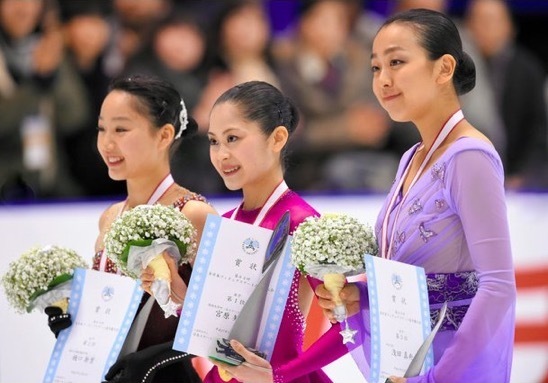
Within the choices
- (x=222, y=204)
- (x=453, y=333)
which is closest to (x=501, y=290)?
(x=453, y=333)

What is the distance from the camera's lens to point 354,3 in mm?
8469

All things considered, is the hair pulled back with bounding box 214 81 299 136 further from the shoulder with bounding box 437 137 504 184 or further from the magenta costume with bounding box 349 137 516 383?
the shoulder with bounding box 437 137 504 184

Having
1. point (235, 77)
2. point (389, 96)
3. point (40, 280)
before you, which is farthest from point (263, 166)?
point (235, 77)

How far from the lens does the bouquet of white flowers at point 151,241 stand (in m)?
3.34

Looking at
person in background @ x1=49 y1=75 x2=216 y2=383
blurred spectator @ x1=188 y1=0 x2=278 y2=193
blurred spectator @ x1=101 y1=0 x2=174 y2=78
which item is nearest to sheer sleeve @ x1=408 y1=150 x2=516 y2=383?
person in background @ x1=49 y1=75 x2=216 y2=383

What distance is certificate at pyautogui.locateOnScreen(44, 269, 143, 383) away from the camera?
141 inches

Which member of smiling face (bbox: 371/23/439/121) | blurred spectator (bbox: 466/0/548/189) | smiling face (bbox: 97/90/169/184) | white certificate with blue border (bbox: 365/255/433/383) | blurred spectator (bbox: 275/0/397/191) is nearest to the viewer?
white certificate with blue border (bbox: 365/255/433/383)

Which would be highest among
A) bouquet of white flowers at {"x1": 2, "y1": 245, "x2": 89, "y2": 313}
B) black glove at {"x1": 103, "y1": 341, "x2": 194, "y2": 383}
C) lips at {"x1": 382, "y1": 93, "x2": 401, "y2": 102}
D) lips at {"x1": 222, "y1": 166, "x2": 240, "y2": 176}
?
lips at {"x1": 382, "y1": 93, "x2": 401, "y2": 102}

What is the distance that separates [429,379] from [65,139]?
17.3 ft

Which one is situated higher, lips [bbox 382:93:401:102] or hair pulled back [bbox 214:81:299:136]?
hair pulled back [bbox 214:81:299:136]

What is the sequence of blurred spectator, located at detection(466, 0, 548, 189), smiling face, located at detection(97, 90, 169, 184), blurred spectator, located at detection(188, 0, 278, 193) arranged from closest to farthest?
smiling face, located at detection(97, 90, 169, 184), blurred spectator, located at detection(466, 0, 548, 189), blurred spectator, located at detection(188, 0, 278, 193)

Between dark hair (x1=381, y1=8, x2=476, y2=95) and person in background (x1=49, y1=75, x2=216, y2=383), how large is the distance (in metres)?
0.96

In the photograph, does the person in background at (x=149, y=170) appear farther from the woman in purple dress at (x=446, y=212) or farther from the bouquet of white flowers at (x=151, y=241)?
the woman in purple dress at (x=446, y=212)

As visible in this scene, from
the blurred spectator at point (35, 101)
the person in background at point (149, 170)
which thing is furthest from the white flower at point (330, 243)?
the blurred spectator at point (35, 101)
